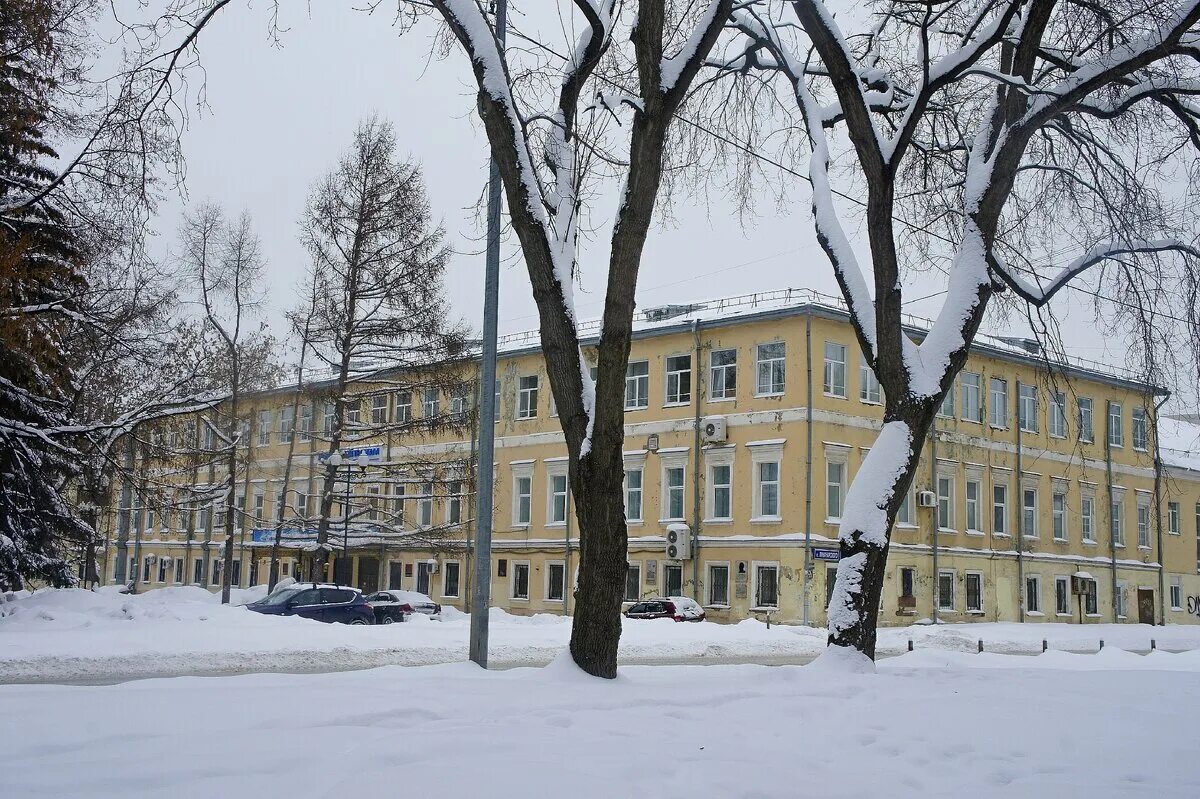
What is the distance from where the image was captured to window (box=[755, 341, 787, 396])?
40.2 meters

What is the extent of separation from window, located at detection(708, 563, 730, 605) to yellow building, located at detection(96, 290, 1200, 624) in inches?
2.7

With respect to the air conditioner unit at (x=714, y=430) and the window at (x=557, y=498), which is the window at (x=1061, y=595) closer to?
A: the air conditioner unit at (x=714, y=430)

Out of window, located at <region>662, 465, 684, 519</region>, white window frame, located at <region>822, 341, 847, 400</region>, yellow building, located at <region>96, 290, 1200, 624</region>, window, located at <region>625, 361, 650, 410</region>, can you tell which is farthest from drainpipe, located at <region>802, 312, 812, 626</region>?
window, located at <region>625, 361, 650, 410</region>

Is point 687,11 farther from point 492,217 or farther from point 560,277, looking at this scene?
point 560,277

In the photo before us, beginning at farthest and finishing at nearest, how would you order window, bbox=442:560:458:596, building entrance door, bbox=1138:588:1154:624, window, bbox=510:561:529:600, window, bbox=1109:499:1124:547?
building entrance door, bbox=1138:588:1154:624
window, bbox=1109:499:1124:547
window, bbox=442:560:458:596
window, bbox=510:561:529:600

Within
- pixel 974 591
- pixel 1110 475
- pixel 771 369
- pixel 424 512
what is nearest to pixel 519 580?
pixel 424 512

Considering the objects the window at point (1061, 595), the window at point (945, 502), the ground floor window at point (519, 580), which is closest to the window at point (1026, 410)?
the window at point (945, 502)

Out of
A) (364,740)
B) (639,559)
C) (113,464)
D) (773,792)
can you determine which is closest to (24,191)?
(113,464)

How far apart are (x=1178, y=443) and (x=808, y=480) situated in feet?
120

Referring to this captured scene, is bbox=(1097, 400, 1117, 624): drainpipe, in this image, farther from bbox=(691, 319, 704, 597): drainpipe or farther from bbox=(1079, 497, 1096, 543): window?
bbox=(691, 319, 704, 597): drainpipe

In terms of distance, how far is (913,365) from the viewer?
497 inches

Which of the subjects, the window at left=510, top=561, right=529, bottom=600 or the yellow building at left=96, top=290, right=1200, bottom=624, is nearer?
the yellow building at left=96, top=290, right=1200, bottom=624

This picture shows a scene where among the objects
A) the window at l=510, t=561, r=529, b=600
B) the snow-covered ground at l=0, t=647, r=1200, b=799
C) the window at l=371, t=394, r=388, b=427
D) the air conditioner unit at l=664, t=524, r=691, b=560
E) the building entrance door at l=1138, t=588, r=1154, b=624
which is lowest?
the building entrance door at l=1138, t=588, r=1154, b=624

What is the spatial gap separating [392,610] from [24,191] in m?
16.9
